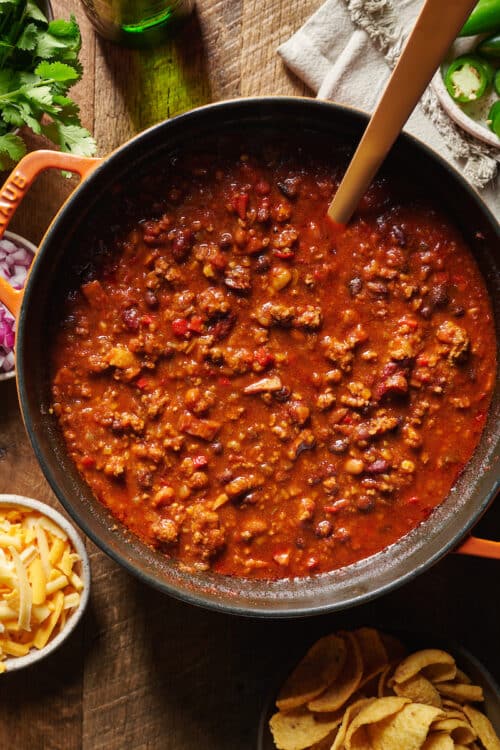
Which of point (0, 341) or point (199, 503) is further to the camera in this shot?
point (0, 341)

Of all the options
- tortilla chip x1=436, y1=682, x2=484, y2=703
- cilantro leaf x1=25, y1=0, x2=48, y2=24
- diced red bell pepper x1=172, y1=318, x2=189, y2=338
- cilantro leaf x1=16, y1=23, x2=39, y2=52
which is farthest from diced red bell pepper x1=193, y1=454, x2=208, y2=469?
cilantro leaf x1=25, y1=0, x2=48, y2=24

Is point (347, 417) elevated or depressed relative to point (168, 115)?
depressed

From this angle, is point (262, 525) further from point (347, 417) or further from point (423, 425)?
point (423, 425)

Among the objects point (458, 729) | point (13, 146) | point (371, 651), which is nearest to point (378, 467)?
point (371, 651)

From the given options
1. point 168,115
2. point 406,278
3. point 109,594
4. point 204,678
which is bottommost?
point 204,678

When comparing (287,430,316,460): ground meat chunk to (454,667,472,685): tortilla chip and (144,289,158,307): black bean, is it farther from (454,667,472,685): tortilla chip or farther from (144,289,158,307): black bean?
(454,667,472,685): tortilla chip

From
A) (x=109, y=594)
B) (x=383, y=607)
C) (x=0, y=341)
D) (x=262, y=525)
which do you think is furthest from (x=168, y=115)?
(x=383, y=607)
